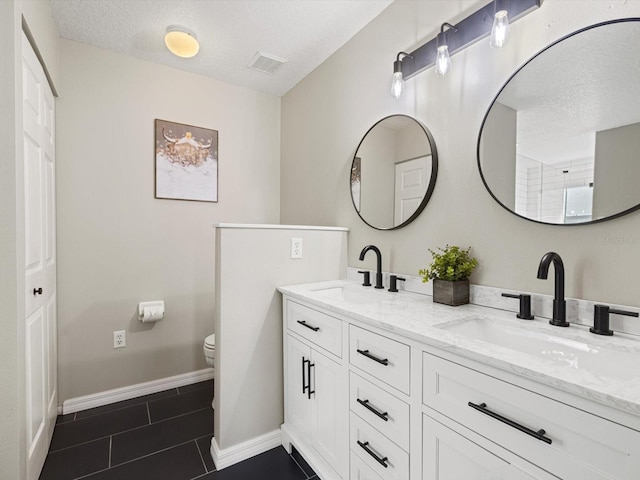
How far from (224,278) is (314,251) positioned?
0.58 metres

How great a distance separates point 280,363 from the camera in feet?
6.15

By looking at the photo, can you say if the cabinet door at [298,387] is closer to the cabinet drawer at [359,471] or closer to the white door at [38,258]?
the cabinet drawer at [359,471]

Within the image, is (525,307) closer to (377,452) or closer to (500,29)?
(377,452)

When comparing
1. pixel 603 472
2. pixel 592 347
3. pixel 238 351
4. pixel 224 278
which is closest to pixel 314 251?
pixel 224 278

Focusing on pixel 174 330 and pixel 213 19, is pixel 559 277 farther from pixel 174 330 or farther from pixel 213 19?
pixel 174 330

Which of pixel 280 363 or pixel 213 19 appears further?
pixel 213 19

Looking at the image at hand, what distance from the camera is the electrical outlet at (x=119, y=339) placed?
2.35 metres

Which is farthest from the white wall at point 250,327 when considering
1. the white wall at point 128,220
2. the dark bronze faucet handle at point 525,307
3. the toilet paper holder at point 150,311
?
the dark bronze faucet handle at point 525,307

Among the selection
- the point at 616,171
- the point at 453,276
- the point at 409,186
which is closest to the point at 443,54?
the point at 409,186

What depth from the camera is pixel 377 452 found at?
1.18 meters

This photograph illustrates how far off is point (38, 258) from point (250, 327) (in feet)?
3.66

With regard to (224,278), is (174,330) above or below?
below

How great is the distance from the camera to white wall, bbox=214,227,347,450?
1.70 m

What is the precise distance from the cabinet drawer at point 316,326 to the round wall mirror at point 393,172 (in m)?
0.68
